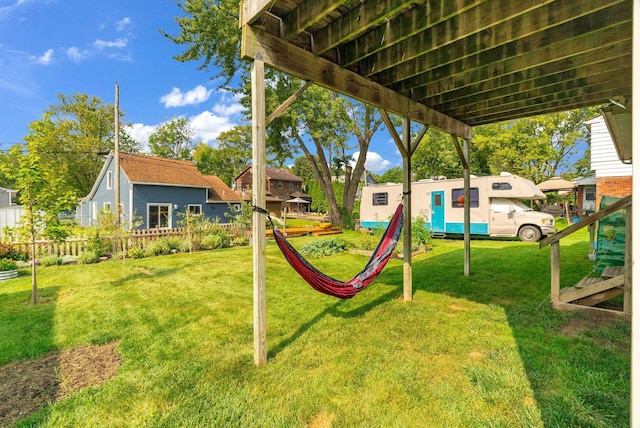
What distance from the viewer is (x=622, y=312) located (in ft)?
10.9

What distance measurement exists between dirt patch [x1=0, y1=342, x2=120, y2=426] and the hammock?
1786mm

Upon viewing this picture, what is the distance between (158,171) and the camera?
1750 cm

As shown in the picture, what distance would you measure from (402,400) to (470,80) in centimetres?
360

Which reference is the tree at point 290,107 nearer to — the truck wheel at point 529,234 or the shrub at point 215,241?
the shrub at point 215,241

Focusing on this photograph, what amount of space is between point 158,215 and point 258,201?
16.6 m

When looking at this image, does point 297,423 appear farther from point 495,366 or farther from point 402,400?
point 495,366

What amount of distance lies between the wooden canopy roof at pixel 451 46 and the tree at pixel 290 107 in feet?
34.7

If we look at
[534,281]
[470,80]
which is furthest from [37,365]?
[534,281]

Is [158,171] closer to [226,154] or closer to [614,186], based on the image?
[226,154]

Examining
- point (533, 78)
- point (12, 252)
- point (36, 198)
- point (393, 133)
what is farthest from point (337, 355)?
point (12, 252)

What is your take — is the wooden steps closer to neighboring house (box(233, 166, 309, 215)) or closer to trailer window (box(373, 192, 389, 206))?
trailer window (box(373, 192, 389, 206))

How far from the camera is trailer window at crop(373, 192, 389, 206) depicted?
13.7m

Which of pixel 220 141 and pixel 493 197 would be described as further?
pixel 220 141

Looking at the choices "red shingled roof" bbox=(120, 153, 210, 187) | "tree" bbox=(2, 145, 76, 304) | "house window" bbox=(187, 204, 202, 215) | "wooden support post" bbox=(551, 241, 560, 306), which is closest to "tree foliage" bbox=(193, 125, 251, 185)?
"red shingled roof" bbox=(120, 153, 210, 187)
